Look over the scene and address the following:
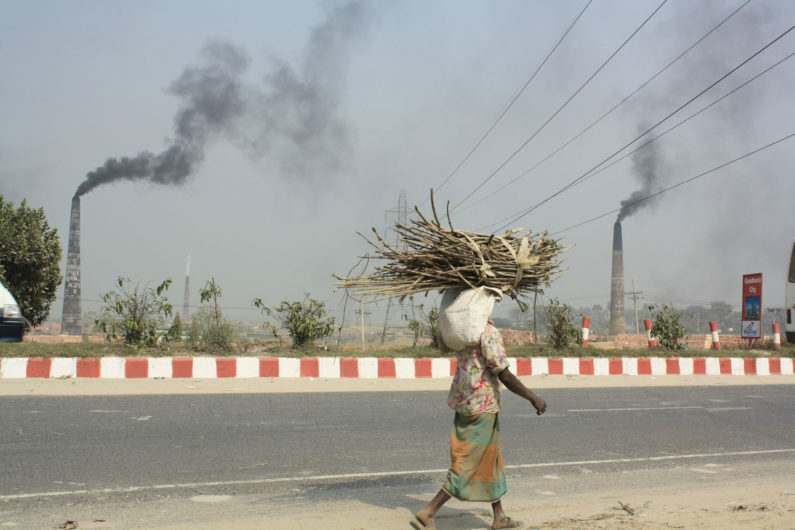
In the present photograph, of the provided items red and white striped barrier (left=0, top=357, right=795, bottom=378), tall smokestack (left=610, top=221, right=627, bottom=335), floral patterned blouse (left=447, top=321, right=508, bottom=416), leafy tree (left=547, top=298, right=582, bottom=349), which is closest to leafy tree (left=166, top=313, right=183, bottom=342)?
red and white striped barrier (left=0, top=357, right=795, bottom=378)

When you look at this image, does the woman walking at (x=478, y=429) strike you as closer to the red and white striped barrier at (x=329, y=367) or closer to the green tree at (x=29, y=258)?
the red and white striped barrier at (x=329, y=367)

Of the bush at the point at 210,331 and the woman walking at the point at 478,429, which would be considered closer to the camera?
the woman walking at the point at 478,429

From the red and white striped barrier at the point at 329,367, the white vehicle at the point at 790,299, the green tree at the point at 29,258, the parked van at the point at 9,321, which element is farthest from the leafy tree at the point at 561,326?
the green tree at the point at 29,258

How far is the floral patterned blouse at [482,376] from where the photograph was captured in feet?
15.5

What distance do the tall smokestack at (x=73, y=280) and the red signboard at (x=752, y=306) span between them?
4647cm

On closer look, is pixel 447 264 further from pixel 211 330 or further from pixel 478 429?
pixel 211 330

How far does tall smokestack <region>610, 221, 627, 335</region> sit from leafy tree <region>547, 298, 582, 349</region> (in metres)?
68.7

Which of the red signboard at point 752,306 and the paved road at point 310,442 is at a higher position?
the red signboard at point 752,306

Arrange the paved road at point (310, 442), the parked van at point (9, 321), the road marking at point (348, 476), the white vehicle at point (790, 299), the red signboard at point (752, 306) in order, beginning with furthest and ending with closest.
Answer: the red signboard at point (752, 306) < the white vehicle at point (790, 299) < the parked van at point (9, 321) < the paved road at point (310, 442) < the road marking at point (348, 476)

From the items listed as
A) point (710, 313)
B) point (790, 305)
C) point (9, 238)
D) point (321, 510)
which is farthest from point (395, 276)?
point (710, 313)

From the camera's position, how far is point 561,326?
771 inches

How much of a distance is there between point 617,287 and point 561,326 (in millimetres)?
69236

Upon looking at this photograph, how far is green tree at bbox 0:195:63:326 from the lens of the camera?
26844 millimetres

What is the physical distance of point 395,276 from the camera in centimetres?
527
